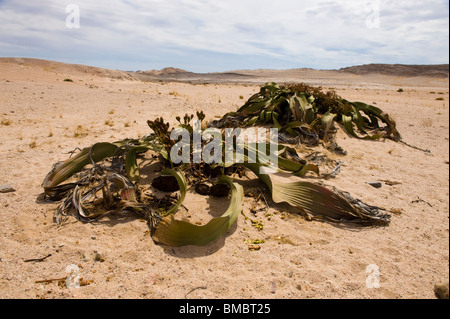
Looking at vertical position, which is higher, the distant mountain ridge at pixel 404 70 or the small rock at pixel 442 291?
the distant mountain ridge at pixel 404 70

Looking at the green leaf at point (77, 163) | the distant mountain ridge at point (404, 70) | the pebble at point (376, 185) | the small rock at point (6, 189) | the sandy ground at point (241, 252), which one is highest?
the distant mountain ridge at point (404, 70)

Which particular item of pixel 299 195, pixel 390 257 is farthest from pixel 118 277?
pixel 390 257

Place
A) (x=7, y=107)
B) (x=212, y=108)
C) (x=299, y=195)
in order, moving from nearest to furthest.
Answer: (x=299, y=195) → (x=7, y=107) → (x=212, y=108)

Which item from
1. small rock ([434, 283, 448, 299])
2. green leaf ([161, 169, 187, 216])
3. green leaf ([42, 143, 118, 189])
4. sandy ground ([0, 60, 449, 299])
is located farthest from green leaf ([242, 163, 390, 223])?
green leaf ([42, 143, 118, 189])

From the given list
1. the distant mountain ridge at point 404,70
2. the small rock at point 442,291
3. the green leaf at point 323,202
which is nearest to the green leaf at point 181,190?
the green leaf at point 323,202

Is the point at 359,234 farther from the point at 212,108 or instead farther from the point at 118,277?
the point at 212,108

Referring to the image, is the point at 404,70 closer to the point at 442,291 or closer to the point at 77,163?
the point at 77,163

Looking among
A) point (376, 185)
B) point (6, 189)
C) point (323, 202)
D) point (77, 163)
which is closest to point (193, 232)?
point (323, 202)

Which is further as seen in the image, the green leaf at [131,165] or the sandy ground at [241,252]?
the green leaf at [131,165]

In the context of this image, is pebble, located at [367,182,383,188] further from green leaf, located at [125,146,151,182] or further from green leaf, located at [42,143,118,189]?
green leaf, located at [42,143,118,189]

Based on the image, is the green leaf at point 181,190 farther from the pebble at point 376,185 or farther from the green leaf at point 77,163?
the pebble at point 376,185
